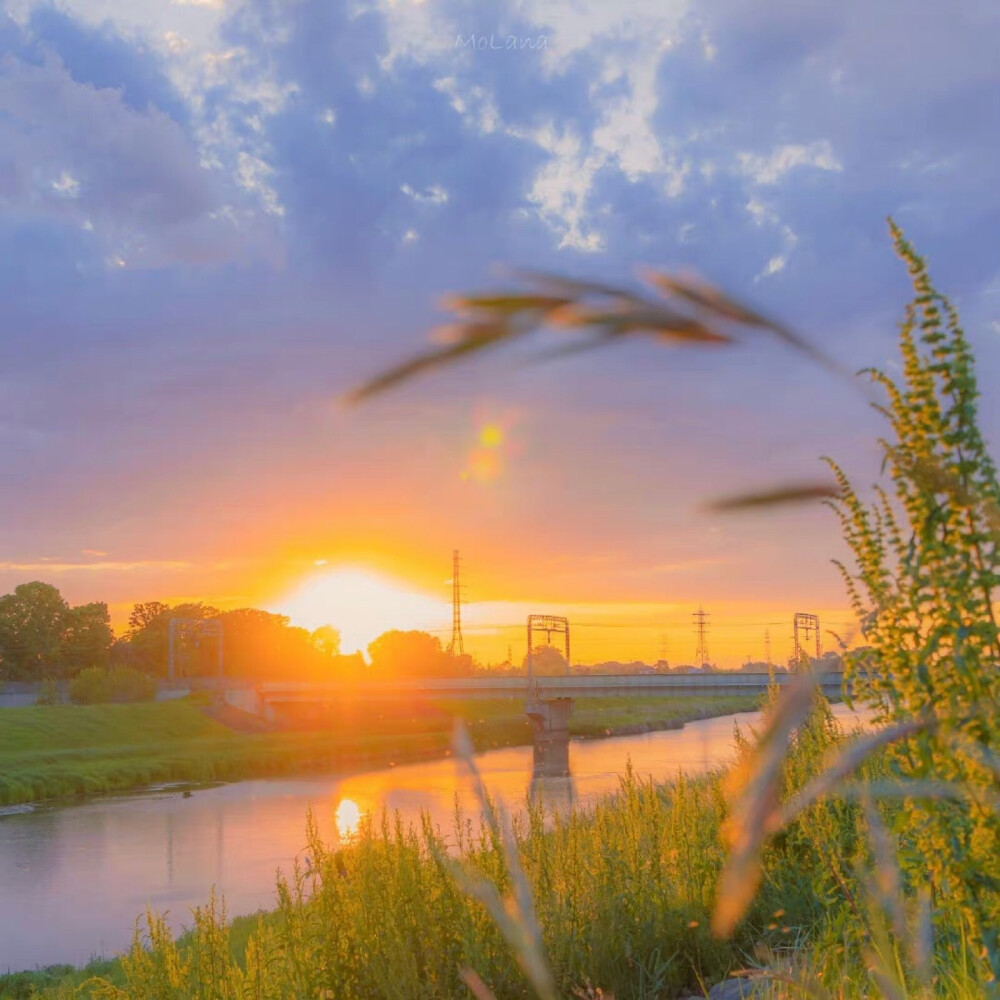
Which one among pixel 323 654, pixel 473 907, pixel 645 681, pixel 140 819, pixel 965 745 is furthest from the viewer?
pixel 323 654

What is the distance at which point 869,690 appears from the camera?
2.88m

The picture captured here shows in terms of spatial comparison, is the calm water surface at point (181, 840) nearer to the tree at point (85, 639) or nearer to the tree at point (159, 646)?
the tree at point (85, 639)

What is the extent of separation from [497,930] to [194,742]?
196ft

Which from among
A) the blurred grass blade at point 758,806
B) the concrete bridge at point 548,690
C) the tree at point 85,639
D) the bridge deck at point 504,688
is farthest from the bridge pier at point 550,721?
the blurred grass blade at point 758,806

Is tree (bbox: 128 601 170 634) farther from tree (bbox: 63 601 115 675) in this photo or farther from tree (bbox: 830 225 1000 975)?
tree (bbox: 830 225 1000 975)

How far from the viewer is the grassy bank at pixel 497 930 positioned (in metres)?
6.23

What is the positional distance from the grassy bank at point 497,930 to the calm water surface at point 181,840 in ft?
11.2

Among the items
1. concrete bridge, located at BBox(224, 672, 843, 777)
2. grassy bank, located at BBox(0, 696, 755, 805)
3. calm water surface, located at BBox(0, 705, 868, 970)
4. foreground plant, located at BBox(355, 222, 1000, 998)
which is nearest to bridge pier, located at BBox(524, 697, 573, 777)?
concrete bridge, located at BBox(224, 672, 843, 777)

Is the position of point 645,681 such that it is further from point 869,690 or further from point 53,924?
point 869,690

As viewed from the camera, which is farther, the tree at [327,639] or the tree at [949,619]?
the tree at [327,639]

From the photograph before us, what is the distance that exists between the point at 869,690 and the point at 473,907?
14.8 ft

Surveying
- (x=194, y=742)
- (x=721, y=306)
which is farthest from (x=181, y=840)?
(x=721, y=306)

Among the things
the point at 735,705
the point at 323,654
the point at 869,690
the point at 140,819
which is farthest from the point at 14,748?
the point at 735,705

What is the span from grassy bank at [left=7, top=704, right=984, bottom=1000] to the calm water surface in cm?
342
